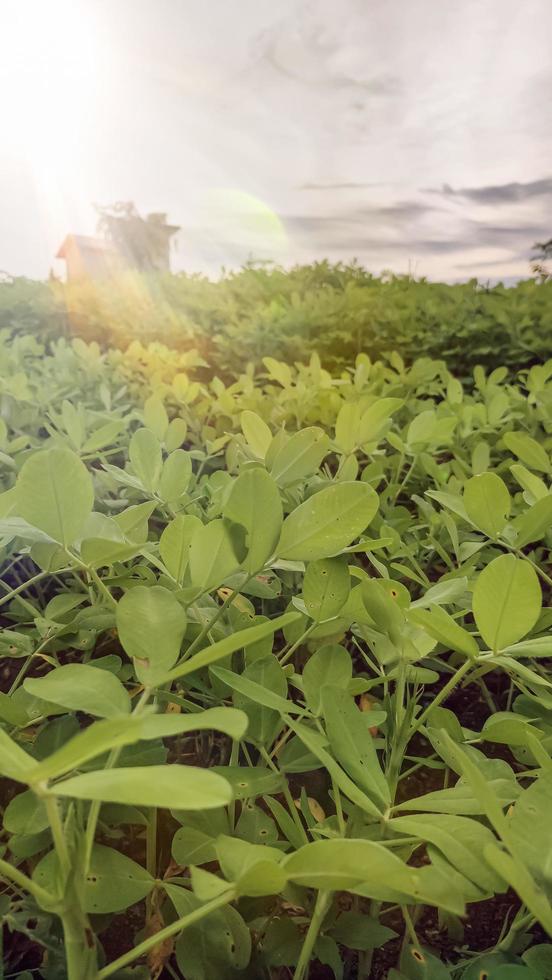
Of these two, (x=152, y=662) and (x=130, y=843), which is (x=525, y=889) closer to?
(x=152, y=662)

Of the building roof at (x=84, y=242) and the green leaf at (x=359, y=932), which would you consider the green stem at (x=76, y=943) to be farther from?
the building roof at (x=84, y=242)

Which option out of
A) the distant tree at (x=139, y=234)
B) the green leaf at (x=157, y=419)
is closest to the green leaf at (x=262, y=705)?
the green leaf at (x=157, y=419)

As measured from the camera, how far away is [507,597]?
49 cm

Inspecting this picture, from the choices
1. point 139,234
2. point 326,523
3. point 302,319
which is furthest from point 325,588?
point 139,234

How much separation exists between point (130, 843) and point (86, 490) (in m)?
0.35

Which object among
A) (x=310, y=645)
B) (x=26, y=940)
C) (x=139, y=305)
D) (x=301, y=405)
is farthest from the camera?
(x=139, y=305)

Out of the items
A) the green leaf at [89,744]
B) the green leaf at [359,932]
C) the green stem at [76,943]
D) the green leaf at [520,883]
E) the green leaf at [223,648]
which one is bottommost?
the green leaf at [359,932]

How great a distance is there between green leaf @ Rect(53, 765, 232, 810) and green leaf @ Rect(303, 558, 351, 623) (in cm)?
25

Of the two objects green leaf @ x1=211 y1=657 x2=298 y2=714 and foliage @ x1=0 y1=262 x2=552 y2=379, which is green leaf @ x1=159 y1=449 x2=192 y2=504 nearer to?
green leaf @ x1=211 y1=657 x2=298 y2=714

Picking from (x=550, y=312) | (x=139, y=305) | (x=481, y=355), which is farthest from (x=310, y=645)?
(x=139, y=305)

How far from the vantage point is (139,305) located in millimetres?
5191

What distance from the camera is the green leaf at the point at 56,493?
0.52m

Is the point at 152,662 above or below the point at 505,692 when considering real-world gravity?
above

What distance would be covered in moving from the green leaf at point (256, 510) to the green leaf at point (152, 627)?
0.07 meters
